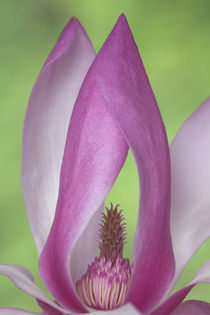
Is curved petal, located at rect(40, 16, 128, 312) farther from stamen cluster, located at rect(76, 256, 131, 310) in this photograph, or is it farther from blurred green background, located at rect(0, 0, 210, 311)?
blurred green background, located at rect(0, 0, 210, 311)

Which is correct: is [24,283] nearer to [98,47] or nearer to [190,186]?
[190,186]

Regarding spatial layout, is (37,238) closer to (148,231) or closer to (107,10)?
(148,231)

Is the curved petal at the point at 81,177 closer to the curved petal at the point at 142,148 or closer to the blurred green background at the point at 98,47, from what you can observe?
the curved petal at the point at 142,148

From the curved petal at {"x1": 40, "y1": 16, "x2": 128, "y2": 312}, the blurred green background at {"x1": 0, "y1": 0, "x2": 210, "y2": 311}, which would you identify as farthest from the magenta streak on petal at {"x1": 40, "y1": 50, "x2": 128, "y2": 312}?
the blurred green background at {"x1": 0, "y1": 0, "x2": 210, "y2": 311}

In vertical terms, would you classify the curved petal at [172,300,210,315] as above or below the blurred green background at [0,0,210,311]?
below

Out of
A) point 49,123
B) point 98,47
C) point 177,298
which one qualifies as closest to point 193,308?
point 177,298

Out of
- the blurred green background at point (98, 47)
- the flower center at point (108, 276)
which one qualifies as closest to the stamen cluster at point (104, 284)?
the flower center at point (108, 276)
